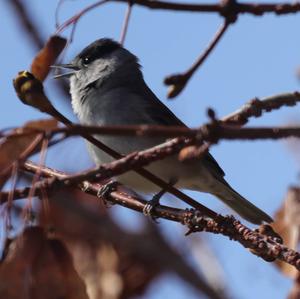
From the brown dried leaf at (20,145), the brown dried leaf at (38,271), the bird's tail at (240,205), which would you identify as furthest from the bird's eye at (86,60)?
the brown dried leaf at (38,271)

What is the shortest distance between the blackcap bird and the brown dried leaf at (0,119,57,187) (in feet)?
7.15

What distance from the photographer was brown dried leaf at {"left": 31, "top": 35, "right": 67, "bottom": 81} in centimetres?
144

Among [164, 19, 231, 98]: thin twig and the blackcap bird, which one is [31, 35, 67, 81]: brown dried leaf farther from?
the blackcap bird

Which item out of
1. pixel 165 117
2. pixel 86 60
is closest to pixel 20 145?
pixel 165 117

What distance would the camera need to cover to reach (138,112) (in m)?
3.99

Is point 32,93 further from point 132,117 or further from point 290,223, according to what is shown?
point 132,117

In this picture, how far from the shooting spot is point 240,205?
13.4 ft

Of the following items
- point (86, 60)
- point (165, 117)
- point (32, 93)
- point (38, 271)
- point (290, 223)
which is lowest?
point (290, 223)

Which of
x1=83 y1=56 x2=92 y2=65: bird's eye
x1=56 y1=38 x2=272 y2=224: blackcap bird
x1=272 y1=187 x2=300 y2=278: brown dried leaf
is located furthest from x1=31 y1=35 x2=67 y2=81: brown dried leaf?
x1=83 y1=56 x2=92 y2=65: bird's eye

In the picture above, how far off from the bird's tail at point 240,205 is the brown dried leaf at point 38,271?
8.94ft

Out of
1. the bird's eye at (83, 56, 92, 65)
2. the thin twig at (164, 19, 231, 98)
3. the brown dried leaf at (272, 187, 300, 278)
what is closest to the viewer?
the thin twig at (164, 19, 231, 98)

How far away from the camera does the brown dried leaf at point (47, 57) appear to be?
4.71 feet

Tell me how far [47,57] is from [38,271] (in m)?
0.48

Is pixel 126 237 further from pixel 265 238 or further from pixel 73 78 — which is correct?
pixel 73 78
